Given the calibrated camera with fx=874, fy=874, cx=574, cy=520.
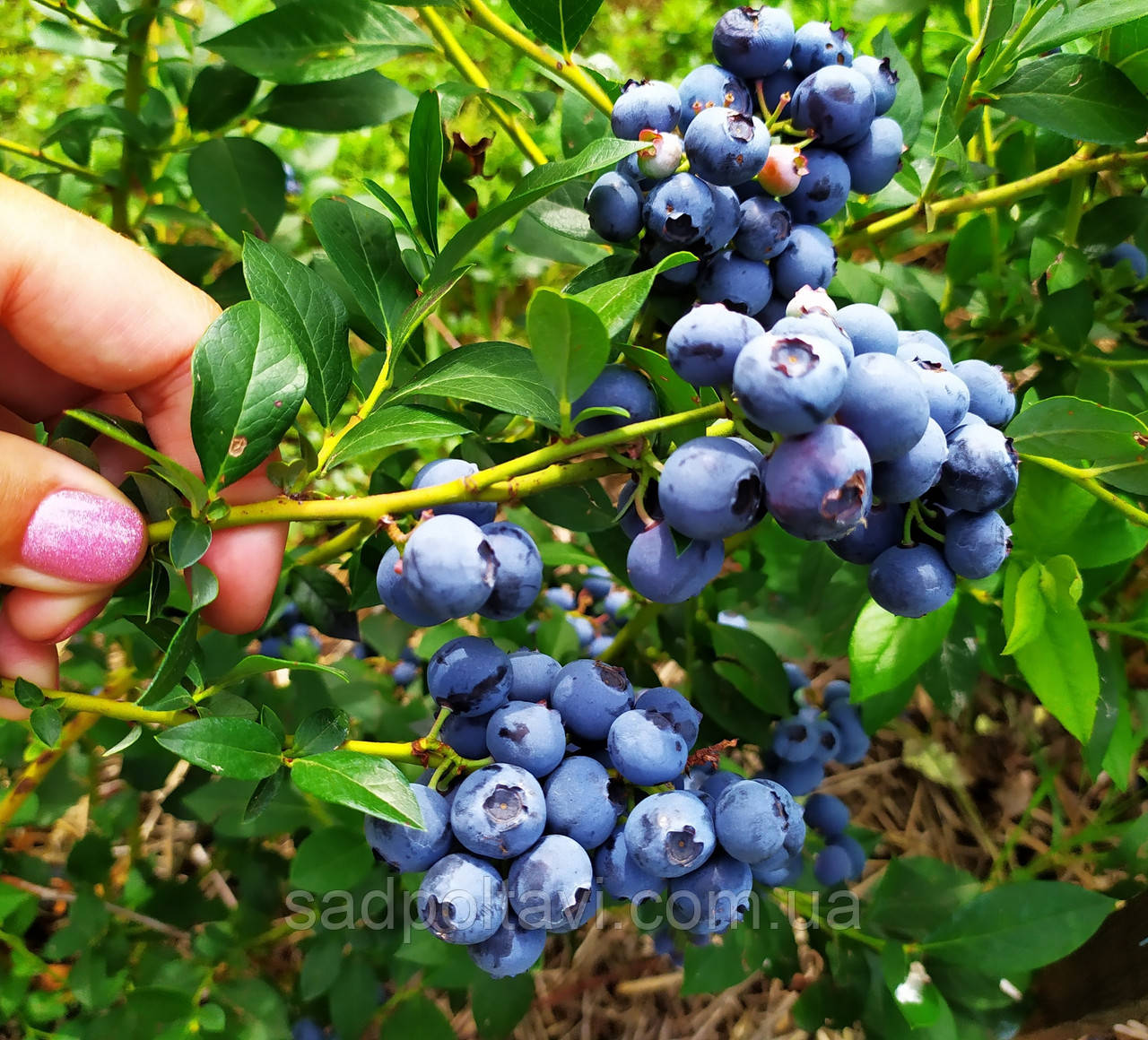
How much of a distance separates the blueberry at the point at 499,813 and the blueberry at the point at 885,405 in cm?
50

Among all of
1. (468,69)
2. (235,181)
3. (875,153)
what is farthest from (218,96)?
(875,153)

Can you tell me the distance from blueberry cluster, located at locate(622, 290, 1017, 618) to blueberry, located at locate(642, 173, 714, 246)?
0.17 meters

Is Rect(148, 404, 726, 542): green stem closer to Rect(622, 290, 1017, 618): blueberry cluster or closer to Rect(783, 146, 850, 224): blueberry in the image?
Rect(622, 290, 1017, 618): blueberry cluster

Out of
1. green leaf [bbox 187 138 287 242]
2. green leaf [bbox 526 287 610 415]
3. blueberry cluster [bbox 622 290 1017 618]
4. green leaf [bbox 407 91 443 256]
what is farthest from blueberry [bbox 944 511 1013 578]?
green leaf [bbox 187 138 287 242]

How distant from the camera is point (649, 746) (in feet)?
3.23

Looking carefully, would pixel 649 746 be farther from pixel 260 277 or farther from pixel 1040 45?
pixel 1040 45

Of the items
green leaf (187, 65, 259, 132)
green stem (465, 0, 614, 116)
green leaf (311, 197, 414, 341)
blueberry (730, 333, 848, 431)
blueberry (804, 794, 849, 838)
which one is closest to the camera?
blueberry (730, 333, 848, 431)

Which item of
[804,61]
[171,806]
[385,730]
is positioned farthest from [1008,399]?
[171,806]

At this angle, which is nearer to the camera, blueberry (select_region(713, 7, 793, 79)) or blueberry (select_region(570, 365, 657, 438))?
blueberry (select_region(570, 365, 657, 438))

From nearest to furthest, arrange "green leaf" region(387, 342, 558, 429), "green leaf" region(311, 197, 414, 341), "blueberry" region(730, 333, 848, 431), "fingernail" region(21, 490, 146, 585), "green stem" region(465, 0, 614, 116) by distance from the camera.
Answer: "blueberry" region(730, 333, 848, 431) < "green leaf" region(387, 342, 558, 429) < "fingernail" region(21, 490, 146, 585) < "green leaf" region(311, 197, 414, 341) < "green stem" region(465, 0, 614, 116)

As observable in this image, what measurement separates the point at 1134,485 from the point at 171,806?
6.26 ft

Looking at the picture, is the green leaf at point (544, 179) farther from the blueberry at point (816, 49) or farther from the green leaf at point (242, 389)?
the blueberry at point (816, 49)

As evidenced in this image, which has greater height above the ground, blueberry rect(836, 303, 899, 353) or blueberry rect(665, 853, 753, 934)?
blueberry rect(836, 303, 899, 353)

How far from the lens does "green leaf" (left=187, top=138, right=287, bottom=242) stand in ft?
5.36
